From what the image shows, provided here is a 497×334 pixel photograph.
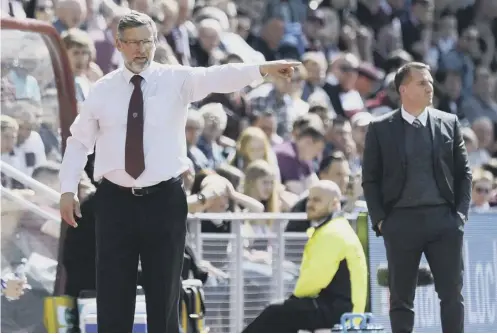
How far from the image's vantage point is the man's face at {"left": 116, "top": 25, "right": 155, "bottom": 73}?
831cm

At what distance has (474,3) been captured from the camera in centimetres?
2258

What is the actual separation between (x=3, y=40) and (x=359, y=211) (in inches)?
136

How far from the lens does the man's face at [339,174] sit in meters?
13.8

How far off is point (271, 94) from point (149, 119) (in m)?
7.67

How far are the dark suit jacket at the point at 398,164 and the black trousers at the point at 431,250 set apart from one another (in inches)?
3.9

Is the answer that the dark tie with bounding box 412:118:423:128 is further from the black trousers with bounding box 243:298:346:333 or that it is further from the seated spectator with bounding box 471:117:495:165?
the seated spectator with bounding box 471:117:495:165

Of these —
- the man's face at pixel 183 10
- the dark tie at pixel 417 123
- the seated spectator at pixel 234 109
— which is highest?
the man's face at pixel 183 10

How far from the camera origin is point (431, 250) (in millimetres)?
9984

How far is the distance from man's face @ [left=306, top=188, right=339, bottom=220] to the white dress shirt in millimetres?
3480

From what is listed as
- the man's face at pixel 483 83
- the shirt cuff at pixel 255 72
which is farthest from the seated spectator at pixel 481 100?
the shirt cuff at pixel 255 72

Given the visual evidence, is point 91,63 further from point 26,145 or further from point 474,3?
point 474,3

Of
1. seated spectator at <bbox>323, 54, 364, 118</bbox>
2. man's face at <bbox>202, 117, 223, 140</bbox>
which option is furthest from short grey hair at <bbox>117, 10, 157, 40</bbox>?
seated spectator at <bbox>323, 54, 364, 118</bbox>

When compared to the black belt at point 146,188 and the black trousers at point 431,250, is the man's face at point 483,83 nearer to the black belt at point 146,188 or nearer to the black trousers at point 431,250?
the black trousers at point 431,250

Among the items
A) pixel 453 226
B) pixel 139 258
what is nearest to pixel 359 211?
pixel 453 226
